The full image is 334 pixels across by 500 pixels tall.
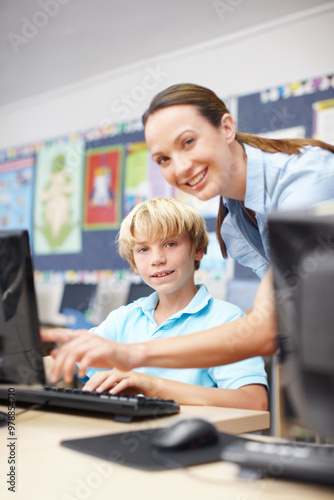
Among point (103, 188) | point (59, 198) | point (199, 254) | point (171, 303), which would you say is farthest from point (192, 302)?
point (59, 198)

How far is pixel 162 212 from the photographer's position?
1.20 m

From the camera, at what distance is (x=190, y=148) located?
1.15 metres

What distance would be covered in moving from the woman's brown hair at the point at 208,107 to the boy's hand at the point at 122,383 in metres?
0.60

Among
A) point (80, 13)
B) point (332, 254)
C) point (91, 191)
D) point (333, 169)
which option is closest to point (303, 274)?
point (332, 254)

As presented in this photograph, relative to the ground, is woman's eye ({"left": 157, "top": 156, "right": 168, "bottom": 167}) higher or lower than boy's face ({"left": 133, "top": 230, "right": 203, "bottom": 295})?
higher

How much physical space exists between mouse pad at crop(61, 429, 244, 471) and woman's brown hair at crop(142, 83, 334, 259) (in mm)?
762

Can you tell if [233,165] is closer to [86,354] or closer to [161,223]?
[161,223]

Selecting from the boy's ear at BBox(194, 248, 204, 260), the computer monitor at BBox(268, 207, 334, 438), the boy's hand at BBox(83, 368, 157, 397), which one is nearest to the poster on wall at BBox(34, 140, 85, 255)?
the boy's ear at BBox(194, 248, 204, 260)

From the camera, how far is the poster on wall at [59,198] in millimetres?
2426

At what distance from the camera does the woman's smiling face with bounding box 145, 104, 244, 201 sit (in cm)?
114

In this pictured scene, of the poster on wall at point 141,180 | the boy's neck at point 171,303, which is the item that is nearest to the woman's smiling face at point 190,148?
the boy's neck at point 171,303

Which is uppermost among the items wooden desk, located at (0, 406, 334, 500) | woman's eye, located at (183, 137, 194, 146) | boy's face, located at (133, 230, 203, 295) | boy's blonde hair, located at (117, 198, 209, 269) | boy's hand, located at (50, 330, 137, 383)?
woman's eye, located at (183, 137, 194, 146)

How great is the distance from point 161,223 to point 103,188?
1.07 meters

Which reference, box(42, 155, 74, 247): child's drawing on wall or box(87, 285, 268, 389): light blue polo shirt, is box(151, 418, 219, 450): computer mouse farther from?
box(42, 155, 74, 247): child's drawing on wall
